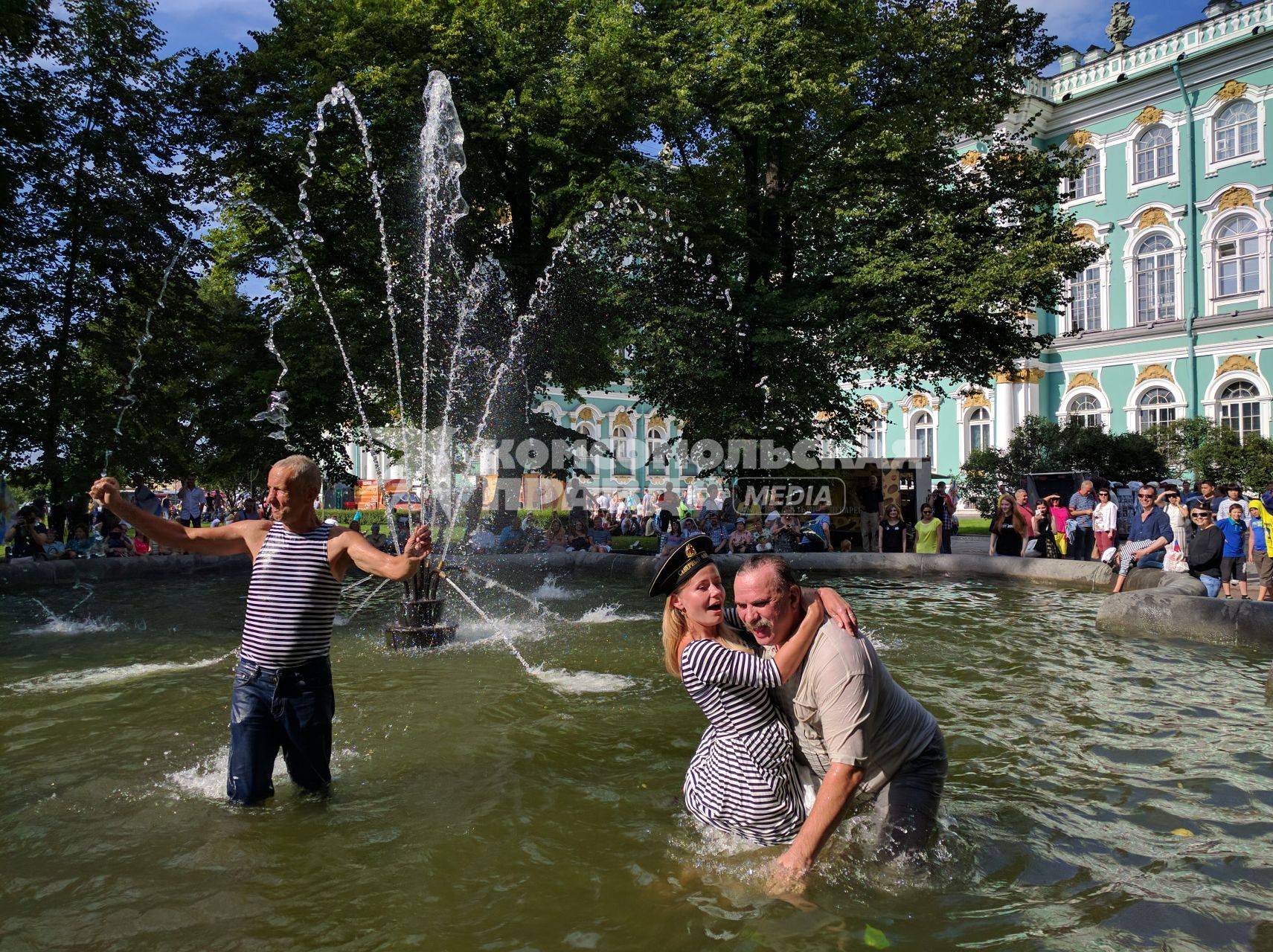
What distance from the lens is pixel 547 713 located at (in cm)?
665

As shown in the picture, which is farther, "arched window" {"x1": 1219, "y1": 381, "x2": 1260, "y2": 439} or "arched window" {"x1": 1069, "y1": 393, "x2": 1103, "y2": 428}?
"arched window" {"x1": 1069, "y1": 393, "x2": 1103, "y2": 428}

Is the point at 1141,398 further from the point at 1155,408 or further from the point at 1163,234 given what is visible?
the point at 1163,234

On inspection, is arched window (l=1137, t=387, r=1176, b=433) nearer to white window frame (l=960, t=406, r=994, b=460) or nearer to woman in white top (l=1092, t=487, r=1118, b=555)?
white window frame (l=960, t=406, r=994, b=460)

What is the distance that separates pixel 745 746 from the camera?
3.62 metres

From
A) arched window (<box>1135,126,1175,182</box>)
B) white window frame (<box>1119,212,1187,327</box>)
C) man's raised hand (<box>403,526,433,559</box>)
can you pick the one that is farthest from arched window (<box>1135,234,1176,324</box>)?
man's raised hand (<box>403,526,433,559</box>)

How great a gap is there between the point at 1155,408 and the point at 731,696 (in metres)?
37.0

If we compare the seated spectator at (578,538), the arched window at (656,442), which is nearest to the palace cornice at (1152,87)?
the arched window at (656,442)

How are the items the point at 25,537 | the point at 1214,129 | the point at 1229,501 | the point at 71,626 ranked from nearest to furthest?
the point at 71,626 → the point at 1229,501 → the point at 25,537 → the point at 1214,129

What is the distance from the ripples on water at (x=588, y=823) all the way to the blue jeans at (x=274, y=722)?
29 cm

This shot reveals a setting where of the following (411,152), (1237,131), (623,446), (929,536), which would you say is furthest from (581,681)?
(623,446)

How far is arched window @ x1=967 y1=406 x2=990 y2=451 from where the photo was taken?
40.2 metres

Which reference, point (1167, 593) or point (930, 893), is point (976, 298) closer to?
point (1167, 593)

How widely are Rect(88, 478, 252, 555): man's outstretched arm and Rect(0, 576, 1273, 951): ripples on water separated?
50.9 inches

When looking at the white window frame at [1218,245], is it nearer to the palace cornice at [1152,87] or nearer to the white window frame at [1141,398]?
the white window frame at [1141,398]
